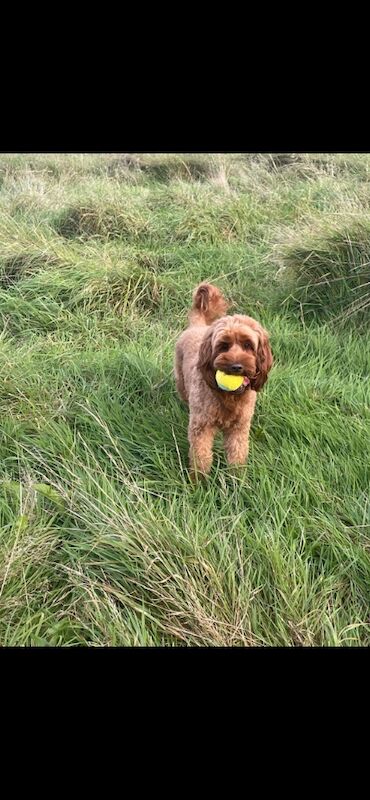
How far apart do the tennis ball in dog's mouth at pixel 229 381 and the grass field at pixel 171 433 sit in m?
0.47

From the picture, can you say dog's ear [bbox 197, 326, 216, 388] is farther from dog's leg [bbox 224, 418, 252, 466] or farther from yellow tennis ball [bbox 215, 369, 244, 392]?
dog's leg [bbox 224, 418, 252, 466]

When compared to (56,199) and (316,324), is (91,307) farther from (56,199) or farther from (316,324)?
(56,199)

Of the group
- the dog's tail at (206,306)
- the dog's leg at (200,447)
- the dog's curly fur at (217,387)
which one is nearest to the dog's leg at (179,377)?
the dog's curly fur at (217,387)

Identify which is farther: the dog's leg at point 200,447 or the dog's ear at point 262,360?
the dog's leg at point 200,447

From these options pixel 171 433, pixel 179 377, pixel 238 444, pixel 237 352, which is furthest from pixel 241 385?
pixel 179 377

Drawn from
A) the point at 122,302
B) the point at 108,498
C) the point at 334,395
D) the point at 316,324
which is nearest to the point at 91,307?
the point at 122,302

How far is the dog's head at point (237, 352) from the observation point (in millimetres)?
2945

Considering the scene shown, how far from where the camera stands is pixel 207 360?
3.10 meters

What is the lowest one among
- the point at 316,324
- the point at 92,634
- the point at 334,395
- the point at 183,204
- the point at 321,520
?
the point at 92,634

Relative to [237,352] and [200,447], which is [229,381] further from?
[200,447]

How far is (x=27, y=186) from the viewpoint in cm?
764

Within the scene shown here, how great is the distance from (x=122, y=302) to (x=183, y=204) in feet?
8.12

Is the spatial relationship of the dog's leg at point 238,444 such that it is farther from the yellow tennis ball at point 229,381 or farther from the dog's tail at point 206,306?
the dog's tail at point 206,306

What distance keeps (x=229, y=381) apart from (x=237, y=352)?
15 centimetres
